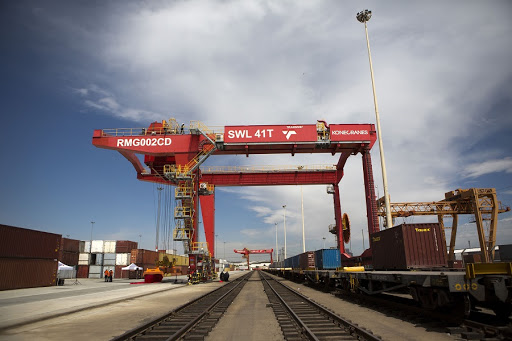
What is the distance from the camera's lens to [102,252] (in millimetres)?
41938

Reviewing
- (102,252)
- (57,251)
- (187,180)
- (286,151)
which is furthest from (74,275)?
(286,151)

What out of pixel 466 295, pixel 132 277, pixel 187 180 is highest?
pixel 187 180

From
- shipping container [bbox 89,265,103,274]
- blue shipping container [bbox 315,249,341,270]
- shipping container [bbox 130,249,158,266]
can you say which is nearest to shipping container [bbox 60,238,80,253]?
shipping container [bbox 89,265,103,274]

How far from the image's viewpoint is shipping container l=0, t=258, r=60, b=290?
63.0 ft

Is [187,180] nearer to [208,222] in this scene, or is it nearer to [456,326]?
[208,222]

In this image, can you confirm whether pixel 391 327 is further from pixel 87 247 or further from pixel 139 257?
pixel 87 247

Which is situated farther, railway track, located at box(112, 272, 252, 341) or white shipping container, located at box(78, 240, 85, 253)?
white shipping container, located at box(78, 240, 85, 253)

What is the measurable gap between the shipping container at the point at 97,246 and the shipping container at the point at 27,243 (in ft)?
64.1

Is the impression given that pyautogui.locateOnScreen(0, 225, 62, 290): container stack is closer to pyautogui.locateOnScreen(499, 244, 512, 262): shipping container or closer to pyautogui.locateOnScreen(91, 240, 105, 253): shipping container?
pyautogui.locateOnScreen(91, 240, 105, 253): shipping container

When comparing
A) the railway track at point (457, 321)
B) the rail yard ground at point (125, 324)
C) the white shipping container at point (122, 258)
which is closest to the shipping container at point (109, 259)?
the white shipping container at point (122, 258)

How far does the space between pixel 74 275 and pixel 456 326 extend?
41691 mm

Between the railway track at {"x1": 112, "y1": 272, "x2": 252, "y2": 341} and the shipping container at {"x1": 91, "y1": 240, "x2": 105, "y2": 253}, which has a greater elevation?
the shipping container at {"x1": 91, "y1": 240, "x2": 105, "y2": 253}

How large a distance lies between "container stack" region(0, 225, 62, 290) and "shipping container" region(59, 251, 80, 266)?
16.7 m

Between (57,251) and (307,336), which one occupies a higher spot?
(57,251)
